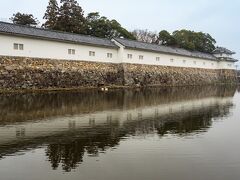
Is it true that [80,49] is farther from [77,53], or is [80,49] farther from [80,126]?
[80,126]

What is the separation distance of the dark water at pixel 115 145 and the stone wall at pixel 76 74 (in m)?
10.2

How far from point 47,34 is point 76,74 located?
14.9ft

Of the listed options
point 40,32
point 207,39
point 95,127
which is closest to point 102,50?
point 40,32

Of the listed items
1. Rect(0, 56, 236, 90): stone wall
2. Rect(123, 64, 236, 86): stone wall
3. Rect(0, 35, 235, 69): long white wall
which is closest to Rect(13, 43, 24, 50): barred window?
Rect(0, 35, 235, 69): long white wall

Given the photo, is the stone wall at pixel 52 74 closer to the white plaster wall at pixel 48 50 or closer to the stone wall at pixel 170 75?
the white plaster wall at pixel 48 50

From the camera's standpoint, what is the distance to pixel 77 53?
1216 inches

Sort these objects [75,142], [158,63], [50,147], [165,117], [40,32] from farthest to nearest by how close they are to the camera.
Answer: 1. [158,63]
2. [40,32]
3. [165,117]
4. [75,142]
5. [50,147]

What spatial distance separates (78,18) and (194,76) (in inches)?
809

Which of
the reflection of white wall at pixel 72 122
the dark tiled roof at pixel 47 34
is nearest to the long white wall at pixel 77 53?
the dark tiled roof at pixel 47 34

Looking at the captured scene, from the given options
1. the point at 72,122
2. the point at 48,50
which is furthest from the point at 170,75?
the point at 72,122

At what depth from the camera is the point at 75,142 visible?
29.8 ft

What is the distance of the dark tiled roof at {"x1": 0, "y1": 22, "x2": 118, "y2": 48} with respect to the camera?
82.7ft

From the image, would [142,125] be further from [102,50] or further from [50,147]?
[102,50]

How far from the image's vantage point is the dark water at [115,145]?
262 inches
